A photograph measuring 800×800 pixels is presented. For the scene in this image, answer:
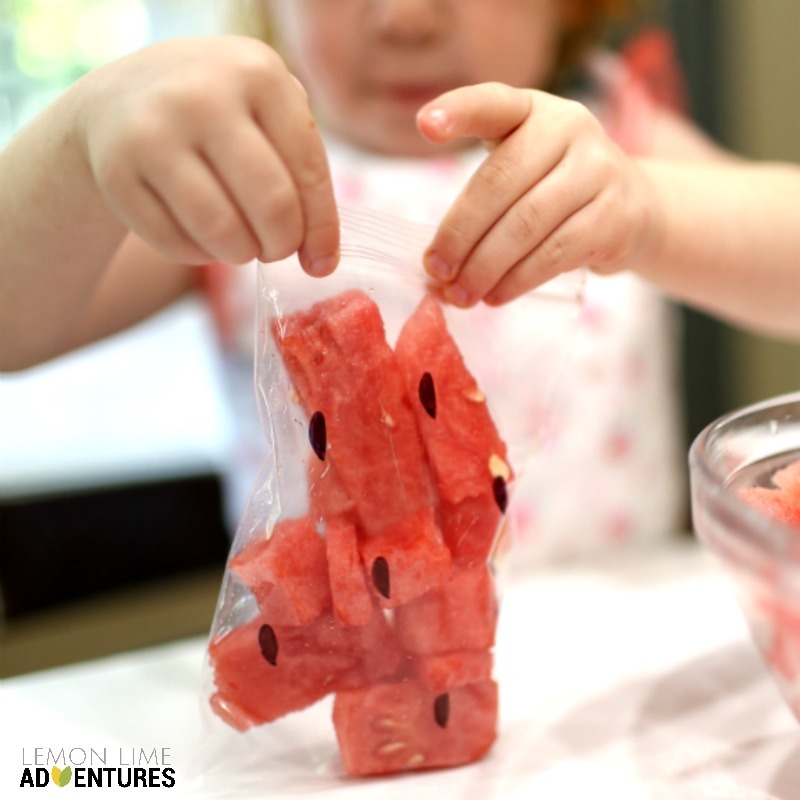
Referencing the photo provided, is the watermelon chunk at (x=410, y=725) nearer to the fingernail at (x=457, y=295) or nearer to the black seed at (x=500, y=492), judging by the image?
the black seed at (x=500, y=492)

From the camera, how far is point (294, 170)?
15.0 inches

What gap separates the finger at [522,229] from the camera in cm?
A: 45

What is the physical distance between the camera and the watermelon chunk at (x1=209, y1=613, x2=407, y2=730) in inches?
16.7

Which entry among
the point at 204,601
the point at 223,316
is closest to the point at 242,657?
the point at 223,316

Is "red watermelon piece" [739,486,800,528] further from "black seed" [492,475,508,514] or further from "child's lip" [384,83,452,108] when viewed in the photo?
"child's lip" [384,83,452,108]

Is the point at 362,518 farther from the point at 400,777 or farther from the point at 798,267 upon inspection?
the point at 798,267

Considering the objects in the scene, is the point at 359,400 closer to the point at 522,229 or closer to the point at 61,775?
the point at 522,229

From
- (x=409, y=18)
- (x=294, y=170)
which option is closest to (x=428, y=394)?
(x=294, y=170)

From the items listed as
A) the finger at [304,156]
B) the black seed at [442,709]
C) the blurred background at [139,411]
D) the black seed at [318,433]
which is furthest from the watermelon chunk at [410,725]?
the blurred background at [139,411]

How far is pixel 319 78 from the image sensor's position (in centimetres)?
91

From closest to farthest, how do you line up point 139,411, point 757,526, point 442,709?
point 757,526
point 442,709
point 139,411

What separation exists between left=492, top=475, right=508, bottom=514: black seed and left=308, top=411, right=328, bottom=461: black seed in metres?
0.09

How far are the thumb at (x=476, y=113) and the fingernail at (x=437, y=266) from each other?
0.21ft

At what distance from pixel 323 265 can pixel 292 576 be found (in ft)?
0.48
